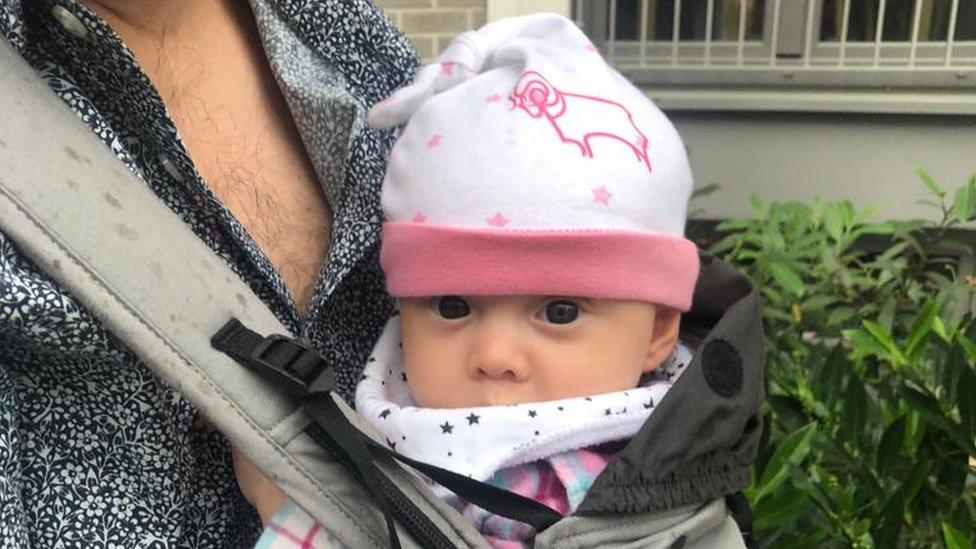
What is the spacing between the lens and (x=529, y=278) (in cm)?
85

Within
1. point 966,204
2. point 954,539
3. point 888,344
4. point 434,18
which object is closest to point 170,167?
point 954,539

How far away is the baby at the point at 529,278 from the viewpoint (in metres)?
0.86

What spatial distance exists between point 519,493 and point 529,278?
0.62 ft

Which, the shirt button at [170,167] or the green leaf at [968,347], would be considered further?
the green leaf at [968,347]

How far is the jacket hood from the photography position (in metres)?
0.82

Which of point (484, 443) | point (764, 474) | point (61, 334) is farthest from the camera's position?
point (764, 474)

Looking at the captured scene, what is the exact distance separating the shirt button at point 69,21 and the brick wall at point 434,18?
101 inches

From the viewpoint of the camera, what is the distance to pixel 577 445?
86 centimetres

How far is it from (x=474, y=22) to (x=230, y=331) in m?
2.77

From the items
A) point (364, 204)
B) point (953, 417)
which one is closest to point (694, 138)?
point (953, 417)

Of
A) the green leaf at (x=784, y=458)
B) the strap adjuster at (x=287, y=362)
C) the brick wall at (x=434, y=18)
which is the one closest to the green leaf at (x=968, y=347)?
the green leaf at (x=784, y=458)

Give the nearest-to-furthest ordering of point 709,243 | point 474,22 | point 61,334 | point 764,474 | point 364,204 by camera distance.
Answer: point 61,334 < point 364,204 < point 764,474 < point 709,243 < point 474,22

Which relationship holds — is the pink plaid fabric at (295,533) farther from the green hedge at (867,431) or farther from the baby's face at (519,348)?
the green hedge at (867,431)

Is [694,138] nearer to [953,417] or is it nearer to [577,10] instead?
[577,10]
